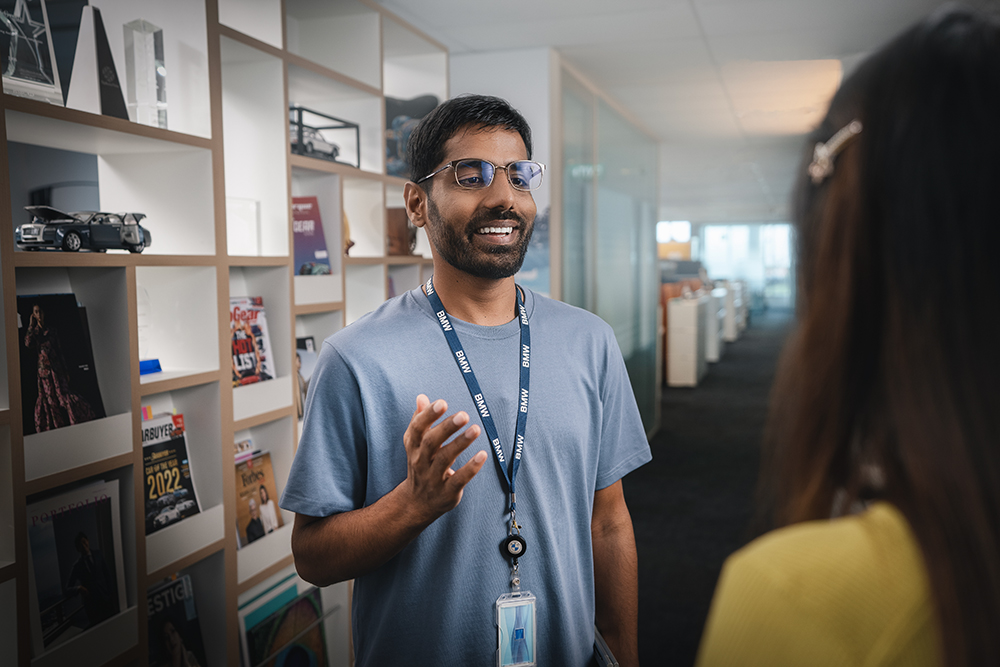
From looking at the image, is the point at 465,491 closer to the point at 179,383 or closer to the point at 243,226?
the point at 179,383

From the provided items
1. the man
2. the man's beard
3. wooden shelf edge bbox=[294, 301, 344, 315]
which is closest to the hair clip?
the man

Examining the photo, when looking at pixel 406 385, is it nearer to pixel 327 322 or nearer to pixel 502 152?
pixel 502 152

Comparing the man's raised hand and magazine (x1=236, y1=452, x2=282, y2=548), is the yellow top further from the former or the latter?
magazine (x1=236, y1=452, x2=282, y2=548)

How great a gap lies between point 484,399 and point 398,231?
5.93 ft

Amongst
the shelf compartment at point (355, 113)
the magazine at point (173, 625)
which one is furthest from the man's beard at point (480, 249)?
the shelf compartment at point (355, 113)

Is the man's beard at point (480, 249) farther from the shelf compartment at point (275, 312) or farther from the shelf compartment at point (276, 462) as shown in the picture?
the shelf compartment at point (276, 462)

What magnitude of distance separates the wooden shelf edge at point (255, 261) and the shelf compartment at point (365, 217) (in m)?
0.61

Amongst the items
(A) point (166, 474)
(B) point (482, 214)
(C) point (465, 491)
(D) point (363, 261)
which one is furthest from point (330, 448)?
(D) point (363, 261)

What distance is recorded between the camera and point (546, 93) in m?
4.03

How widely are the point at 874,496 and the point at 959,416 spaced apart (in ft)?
0.33

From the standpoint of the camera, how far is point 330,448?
4.11 feet

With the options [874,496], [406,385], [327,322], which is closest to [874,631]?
[874,496]

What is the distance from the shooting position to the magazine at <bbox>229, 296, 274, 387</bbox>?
2.18 metres

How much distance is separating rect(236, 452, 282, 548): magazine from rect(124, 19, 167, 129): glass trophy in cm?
111
